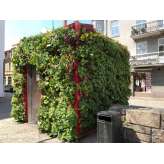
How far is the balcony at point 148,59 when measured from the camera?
24422 mm

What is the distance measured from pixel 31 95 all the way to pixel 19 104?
0.76 meters

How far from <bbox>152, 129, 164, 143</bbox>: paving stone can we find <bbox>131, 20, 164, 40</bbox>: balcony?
2058 centimetres

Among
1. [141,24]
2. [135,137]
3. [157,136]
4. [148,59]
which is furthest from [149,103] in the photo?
[157,136]

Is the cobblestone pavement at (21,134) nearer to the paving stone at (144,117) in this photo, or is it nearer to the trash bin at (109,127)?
the trash bin at (109,127)

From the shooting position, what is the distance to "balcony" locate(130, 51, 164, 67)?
24.4 meters

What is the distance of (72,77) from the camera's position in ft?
22.2

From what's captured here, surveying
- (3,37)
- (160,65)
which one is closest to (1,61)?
(3,37)

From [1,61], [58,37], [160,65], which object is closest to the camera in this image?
[58,37]

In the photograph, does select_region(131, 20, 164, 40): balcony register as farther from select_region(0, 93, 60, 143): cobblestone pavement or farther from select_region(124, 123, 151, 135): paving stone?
select_region(124, 123, 151, 135): paving stone

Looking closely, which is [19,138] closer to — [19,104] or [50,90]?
[50,90]

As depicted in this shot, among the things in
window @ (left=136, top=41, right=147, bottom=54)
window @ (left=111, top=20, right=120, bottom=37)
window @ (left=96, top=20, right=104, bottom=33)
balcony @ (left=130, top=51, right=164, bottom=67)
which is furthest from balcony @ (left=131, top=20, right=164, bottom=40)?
window @ (left=96, top=20, right=104, bottom=33)

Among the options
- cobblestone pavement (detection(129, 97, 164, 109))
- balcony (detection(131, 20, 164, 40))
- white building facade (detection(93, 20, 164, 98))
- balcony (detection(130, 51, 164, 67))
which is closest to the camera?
cobblestone pavement (detection(129, 97, 164, 109))

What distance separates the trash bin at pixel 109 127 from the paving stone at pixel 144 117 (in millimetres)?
282
